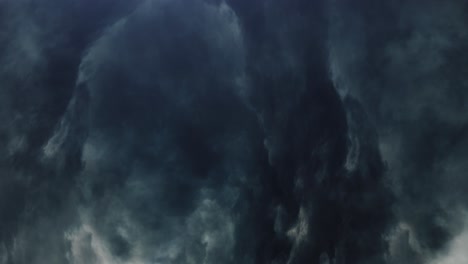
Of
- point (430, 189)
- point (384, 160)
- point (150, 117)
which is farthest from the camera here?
point (150, 117)

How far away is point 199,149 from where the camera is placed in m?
54.5

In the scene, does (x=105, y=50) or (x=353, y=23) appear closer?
(x=353, y=23)

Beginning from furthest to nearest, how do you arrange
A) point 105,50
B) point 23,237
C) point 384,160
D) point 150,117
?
point 105,50, point 150,117, point 23,237, point 384,160

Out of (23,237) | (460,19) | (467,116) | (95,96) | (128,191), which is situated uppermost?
(460,19)

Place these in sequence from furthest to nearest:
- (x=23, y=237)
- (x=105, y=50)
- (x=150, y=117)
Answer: (x=105, y=50), (x=150, y=117), (x=23, y=237)

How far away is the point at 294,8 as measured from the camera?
197 ft

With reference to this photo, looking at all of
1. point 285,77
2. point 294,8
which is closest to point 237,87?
point 285,77

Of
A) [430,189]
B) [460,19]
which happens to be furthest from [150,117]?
Result: [460,19]

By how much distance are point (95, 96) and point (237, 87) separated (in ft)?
67.0

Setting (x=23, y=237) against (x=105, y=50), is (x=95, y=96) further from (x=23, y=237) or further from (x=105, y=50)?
(x=23, y=237)

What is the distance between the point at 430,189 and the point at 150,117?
118 feet

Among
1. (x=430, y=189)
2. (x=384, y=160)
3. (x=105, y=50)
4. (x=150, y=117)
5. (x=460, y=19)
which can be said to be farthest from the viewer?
(x=105, y=50)

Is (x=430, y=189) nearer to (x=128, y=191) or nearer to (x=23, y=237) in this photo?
(x=128, y=191)

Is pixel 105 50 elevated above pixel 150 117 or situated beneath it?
elevated above
